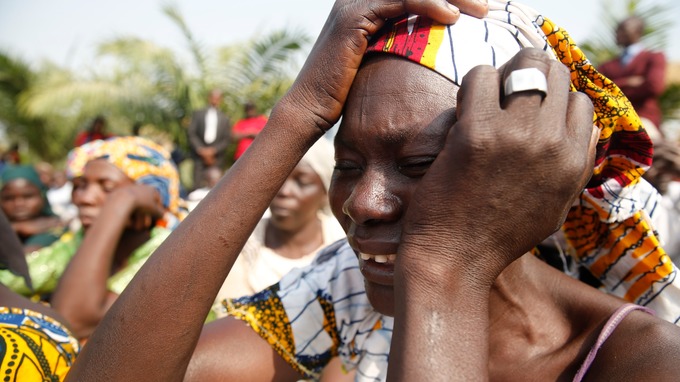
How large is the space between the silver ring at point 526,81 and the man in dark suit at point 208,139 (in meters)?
9.62

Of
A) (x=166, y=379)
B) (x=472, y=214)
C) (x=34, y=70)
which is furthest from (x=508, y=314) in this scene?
(x=34, y=70)

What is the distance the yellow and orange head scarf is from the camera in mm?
4164

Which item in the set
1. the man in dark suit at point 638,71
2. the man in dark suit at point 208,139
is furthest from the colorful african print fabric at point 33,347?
the man in dark suit at point 208,139

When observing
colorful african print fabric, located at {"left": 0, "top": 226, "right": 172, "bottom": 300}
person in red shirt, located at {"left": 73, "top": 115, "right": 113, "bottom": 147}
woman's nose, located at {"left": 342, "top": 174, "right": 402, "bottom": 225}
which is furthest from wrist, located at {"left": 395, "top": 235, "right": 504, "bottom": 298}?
person in red shirt, located at {"left": 73, "top": 115, "right": 113, "bottom": 147}

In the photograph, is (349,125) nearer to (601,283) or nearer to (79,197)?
(601,283)

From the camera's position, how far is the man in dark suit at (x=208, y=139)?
10477 millimetres

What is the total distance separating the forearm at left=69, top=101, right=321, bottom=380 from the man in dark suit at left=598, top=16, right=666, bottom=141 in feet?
18.8

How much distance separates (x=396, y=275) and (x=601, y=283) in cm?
96

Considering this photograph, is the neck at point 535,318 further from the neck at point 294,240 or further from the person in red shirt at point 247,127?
the person in red shirt at point 247,127

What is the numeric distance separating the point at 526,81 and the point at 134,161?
11.8 feet

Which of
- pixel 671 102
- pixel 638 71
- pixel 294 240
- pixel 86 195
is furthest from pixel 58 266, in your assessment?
pixel 671 102

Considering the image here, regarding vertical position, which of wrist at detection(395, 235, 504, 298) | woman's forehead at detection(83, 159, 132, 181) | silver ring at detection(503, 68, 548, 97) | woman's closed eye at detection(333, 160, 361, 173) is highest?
silver ring at detection(503, 68, 548, 97)

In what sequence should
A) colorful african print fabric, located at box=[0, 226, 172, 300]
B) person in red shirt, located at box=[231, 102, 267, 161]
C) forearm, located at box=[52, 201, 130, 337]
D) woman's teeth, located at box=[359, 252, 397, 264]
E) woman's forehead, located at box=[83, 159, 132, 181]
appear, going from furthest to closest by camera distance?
person in red shirt, located at box=[231, 102, 267, 161], woman's forehead, located at box=[83, 159, 132, 181], colorful african print fabric, located at box=[0, 226, 172, 300], forearm, located at box=[52, 201, 130, 337], woman's teeth, located at box=[359, 252, 397, 264]

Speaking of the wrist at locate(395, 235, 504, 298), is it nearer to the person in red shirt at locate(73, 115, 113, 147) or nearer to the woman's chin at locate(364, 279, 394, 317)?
the woman's chin at locate(364, 279, 394, 317)
